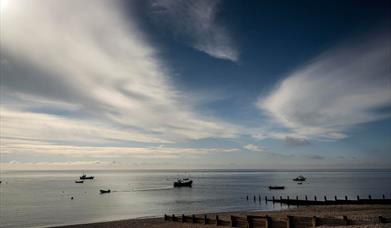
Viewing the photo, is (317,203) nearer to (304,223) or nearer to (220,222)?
(220,222)

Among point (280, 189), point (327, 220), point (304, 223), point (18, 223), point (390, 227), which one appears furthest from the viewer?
point (280, 189)

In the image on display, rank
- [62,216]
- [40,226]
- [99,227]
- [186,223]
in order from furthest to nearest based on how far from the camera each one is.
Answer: [62,216], [40,226], [99,227], [186,223]

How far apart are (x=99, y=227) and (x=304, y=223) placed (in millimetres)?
28039

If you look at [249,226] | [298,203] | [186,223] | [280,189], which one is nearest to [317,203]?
[298,203]

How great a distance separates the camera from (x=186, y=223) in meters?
40.2

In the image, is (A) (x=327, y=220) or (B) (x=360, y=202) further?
(B) (x=360, y=202)

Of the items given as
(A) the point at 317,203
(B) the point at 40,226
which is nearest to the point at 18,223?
(B) the point at 40,226

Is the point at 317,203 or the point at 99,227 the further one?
the point at 317,203

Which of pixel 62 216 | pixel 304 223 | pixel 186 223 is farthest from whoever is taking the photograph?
pixel 62 216

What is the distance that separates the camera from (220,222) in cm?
3528

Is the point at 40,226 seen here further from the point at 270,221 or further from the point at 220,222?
the point at 270,221

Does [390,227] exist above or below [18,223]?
above

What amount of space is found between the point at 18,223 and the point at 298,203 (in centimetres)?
5413

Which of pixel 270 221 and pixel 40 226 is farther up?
pixel 270 221
